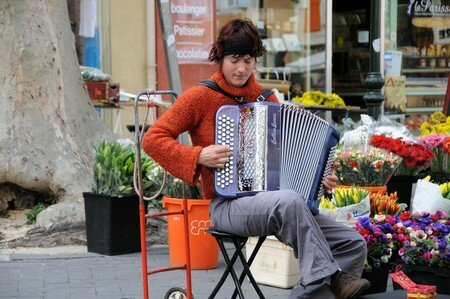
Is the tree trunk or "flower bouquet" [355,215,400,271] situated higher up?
the tree trunk

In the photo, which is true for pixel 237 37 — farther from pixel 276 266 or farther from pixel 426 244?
pixel 276 266

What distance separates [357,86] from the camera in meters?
15.7

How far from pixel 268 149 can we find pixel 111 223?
9.41 ft

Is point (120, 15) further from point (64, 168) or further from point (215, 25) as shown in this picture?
point (64, 168)

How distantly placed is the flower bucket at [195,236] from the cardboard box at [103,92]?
4152 mm

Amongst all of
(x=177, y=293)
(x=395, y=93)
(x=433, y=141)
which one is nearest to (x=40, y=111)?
(x=433, y=141)

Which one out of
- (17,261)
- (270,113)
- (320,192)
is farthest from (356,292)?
(17,261)

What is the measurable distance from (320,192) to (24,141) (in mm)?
4135

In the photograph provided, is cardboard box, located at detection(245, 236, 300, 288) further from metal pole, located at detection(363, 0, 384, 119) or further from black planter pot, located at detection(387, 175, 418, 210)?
metal pole, located at detection(363, 0, 384, 119)

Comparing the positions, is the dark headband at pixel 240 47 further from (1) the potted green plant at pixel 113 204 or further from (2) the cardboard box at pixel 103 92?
(2) the cardboard box at pixel 103 92

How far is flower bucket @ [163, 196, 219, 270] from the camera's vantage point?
23.5 ft

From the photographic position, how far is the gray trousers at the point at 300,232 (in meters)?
4.83

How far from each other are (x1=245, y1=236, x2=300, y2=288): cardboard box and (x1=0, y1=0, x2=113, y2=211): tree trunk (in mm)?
2381

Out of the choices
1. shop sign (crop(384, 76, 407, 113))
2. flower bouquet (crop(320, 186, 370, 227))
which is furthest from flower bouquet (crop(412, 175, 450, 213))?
shop sign (crop(384, 76, 407, 113))
